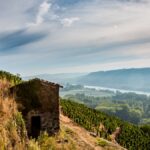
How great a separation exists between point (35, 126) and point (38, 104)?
5.16 ft

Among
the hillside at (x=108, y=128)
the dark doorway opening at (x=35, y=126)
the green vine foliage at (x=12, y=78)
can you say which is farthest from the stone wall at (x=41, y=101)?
the hillside at (x=108, y=128)

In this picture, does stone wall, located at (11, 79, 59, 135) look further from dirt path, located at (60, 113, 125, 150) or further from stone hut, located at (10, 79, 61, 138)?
dirt path, located at (60, 113, 125, 150)

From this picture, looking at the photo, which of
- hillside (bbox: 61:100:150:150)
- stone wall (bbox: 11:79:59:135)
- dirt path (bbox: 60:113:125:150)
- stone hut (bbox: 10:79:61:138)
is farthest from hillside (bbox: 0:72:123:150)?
hillside (bbox: 61:100:150:150)

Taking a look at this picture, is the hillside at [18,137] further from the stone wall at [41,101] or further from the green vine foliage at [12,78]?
the green vine foliage at [12,78]

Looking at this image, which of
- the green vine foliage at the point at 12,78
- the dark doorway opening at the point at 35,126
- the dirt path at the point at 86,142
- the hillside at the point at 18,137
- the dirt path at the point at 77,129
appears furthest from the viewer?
the dirt path at the point at 77,129

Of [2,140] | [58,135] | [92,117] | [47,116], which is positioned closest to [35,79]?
[47,116]

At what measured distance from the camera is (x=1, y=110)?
16.2m

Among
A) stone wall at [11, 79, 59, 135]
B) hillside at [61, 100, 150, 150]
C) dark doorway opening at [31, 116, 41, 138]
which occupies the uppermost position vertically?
stone wall at [11, 79, 59, 135]

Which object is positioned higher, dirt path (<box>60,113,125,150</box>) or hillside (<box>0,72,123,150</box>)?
hillside (<box>0,72,123,150</box>)

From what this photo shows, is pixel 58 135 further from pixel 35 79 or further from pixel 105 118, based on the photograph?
pixel 105 118

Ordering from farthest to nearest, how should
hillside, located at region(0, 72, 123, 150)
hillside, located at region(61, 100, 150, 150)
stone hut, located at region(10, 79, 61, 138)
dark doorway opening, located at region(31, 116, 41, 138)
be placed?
1. hillside, located at region(61, 100, 150, 150)
2. stone hut, located at region(10, 79, 61, 138)
3. dark doorway opening, located at region(31, 116, 41, 138)
4. hillside, located at region(0, 72, 123, 150)

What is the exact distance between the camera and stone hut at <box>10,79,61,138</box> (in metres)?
23.1

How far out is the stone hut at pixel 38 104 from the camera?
75.7 feet

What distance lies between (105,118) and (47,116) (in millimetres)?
22809
